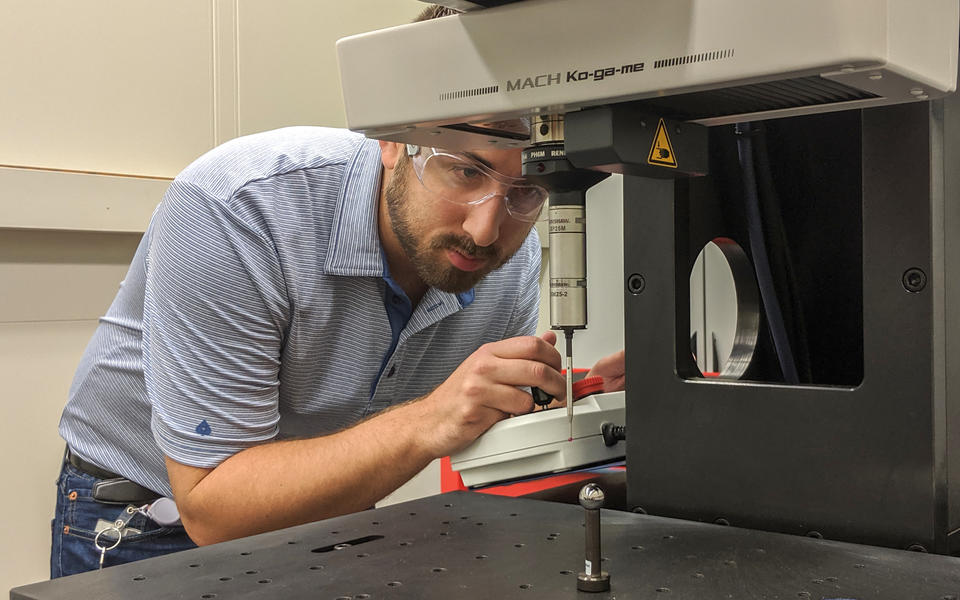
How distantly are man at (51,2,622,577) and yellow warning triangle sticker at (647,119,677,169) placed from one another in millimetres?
366

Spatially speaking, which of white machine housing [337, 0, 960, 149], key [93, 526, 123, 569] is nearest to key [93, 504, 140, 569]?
key [93, 526, 123, 569]

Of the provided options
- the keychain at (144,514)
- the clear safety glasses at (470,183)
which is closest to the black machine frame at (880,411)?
the clear safety glasses at (470,183)

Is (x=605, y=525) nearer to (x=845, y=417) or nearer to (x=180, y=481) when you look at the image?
(x=845, y=417)

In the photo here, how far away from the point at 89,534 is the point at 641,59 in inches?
51.5

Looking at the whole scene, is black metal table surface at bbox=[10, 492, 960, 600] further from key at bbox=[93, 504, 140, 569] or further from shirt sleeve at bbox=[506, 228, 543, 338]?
shirt sleeve at bbox=[506, 228, 543, 338]

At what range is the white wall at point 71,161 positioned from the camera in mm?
1795

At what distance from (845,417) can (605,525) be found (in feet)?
0.64

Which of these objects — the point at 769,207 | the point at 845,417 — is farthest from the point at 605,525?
the point at 769,207

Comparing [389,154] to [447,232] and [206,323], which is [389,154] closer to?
[447,232]

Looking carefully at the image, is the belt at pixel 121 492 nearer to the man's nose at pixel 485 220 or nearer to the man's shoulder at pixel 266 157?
the man's shoulder at pixel 266 157

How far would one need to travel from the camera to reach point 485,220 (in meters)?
1.14

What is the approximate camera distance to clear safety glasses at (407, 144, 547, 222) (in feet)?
3.23

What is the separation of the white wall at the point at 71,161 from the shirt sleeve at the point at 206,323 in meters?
0.77

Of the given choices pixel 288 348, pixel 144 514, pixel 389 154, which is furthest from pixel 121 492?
pixel 389 154
